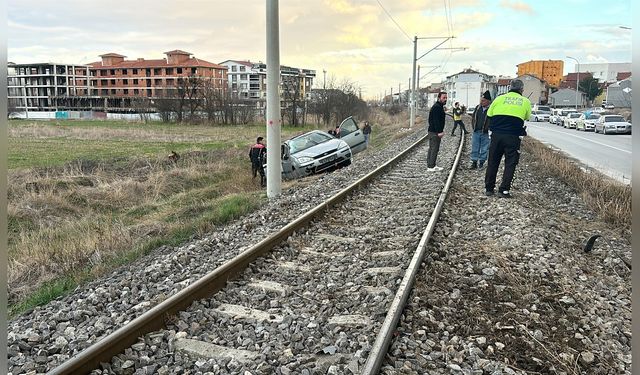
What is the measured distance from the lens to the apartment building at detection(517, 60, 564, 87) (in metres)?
125

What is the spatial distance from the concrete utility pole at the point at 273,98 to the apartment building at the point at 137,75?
10649cm

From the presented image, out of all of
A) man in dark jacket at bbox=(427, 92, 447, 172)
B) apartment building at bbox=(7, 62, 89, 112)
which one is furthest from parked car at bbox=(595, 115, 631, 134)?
apartment building at bbox=(7, 62, 89, 112)

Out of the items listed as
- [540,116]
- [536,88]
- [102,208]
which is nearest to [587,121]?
[540,116]

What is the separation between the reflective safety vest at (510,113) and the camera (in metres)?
8.94

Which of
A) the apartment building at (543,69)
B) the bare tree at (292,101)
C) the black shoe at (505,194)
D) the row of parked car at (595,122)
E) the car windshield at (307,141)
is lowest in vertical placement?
the black shoe at (505,194)

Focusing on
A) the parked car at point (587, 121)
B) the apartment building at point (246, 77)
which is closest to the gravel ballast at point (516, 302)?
the parked car at point (587, 121)

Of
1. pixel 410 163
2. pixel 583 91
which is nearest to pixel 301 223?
pixel 410 163

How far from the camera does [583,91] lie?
107 meters

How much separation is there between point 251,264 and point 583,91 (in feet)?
382

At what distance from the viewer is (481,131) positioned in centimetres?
1320

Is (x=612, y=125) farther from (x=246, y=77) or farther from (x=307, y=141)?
(x=246, y=77)

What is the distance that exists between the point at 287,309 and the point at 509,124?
20.1 ft

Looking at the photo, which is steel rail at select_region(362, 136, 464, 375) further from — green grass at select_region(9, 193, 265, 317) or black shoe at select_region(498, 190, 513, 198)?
green grass at select_region(9, 193, 265, 317)

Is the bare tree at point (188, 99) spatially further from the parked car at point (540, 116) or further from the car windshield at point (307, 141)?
the car windshield at point (307, 141)
